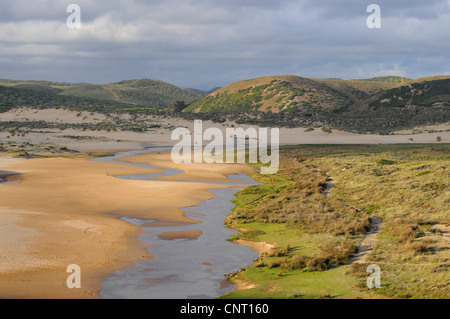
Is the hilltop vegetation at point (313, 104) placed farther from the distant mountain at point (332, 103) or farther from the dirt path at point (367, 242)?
the dirt path at point (367, 242)

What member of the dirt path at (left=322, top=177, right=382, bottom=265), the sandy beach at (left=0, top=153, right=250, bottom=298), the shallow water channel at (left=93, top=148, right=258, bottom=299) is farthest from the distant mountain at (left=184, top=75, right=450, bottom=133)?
the shallow water channel at (left=93, top=148, right=258, bottom=299)

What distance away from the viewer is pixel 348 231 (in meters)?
20.1

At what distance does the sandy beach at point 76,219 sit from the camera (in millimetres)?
15859

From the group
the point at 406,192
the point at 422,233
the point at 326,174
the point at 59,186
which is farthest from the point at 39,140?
the point at 422,233

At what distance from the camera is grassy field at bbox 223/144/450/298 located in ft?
47.3

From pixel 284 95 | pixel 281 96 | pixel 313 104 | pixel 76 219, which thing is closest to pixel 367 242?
pixel 76 219

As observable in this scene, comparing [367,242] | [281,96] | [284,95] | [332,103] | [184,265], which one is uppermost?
[284,95]

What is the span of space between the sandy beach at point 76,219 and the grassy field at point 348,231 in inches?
168

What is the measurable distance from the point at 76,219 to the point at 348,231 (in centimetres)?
1291

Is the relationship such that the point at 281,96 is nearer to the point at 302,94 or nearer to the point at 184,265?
the point at 302,94

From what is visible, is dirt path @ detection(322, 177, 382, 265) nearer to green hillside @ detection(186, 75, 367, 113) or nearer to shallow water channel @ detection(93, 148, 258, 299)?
shallow water channel @ detection(93, 148, 258, 299)

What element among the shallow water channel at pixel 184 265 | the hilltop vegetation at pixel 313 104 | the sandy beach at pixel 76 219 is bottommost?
the shallow water channel at pixel 184 265

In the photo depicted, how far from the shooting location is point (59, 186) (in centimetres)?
3316

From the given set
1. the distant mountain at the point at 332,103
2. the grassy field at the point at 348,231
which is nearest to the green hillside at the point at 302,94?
the distant mountain at the point at 332,103
